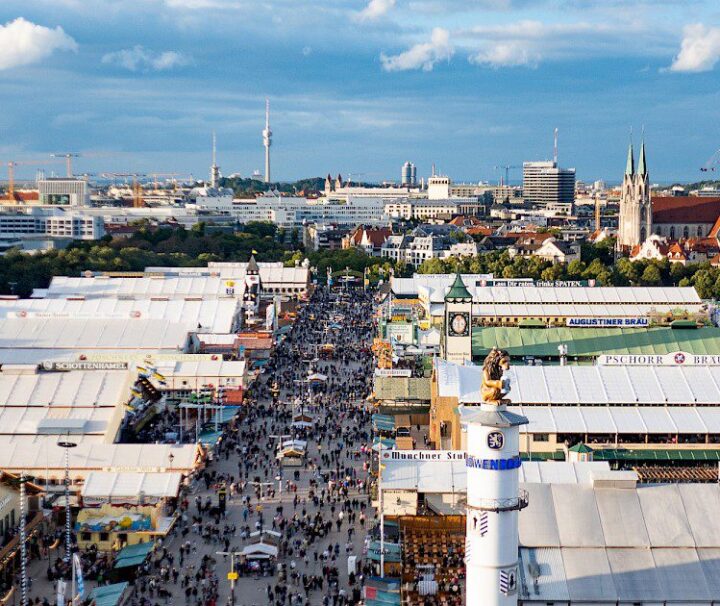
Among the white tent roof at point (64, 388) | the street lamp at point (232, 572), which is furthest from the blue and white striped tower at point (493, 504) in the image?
the white tent roof at point (64, 388)

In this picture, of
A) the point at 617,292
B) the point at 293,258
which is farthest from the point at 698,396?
the point at 293,258

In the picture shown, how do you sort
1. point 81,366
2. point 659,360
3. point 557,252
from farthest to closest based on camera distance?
point 557,252, point 659,360, point 81,366

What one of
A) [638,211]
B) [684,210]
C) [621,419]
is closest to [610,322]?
[621,419]

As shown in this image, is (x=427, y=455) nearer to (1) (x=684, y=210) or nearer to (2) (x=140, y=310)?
(2) (x=140, y=310)

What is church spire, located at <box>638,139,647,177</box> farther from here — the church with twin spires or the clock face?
the clock face

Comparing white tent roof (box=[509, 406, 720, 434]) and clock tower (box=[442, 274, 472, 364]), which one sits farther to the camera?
clock tower (box=[442, 274, 472, 364])

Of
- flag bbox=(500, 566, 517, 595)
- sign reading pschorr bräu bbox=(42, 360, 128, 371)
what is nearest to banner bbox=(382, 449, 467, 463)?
flag bbox=(500, 566, 517, 595)

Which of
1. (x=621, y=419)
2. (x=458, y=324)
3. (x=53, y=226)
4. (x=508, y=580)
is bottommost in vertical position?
(x=508, y=580)
